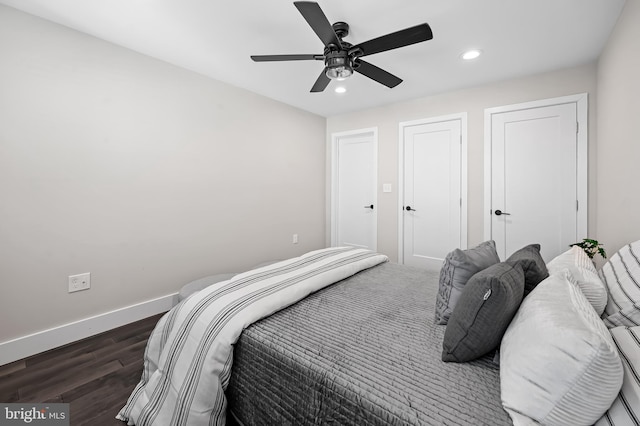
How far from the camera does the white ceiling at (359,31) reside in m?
1.90

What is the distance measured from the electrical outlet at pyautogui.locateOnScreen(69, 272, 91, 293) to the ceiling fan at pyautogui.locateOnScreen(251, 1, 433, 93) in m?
2.24

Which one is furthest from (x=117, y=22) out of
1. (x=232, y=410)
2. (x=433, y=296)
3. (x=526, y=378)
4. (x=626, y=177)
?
(x=626, y=177)

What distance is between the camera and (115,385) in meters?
1.68

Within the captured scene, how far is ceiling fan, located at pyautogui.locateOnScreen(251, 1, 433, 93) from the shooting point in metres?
1.61

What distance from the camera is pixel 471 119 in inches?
130

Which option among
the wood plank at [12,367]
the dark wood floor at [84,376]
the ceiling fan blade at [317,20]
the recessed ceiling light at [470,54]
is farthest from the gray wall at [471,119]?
the wood plank at [12,367]

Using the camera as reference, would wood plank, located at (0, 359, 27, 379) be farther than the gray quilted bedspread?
Yes

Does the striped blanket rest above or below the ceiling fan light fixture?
below

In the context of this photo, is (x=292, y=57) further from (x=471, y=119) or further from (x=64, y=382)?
(x=64, y=382)

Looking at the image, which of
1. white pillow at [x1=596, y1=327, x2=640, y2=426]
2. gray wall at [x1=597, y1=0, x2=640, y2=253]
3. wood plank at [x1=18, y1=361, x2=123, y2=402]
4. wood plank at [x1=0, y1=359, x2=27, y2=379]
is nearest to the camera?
white pillow at [x1=596, y1=327, x2=640, y2=426]

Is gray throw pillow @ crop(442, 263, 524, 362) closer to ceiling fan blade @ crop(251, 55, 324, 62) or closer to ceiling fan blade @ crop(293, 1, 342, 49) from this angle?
ceiling fan blade @ crop(293, 1, 342, 49)

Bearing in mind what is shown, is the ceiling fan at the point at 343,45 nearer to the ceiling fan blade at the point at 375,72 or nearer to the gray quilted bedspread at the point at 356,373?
the ceiling fan blade at the point at 375,72

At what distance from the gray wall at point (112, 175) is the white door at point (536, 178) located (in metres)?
2.85

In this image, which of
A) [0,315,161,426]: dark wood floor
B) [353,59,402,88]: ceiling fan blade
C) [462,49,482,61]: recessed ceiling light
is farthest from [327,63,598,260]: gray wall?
[0,315,161,426]: dark wood floor
